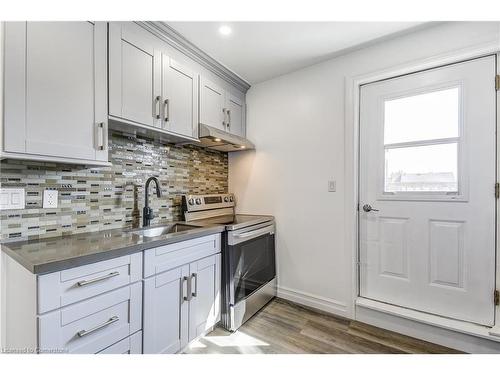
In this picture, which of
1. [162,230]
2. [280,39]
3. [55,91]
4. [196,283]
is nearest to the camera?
[55,91]

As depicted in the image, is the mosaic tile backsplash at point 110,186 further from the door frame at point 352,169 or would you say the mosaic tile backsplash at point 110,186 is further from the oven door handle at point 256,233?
the door frame at point 352,169

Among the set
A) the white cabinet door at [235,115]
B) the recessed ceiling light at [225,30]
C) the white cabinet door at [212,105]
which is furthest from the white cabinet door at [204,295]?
the recessed ceiling light at [225,30]

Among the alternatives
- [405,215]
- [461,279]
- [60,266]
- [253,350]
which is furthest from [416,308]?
[60,266]

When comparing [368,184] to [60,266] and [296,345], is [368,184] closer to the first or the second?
[296,345]

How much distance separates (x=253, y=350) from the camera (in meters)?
1.64

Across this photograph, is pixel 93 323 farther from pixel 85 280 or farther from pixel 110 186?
pixel 110 186

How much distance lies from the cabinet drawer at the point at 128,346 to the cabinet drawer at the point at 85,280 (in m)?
0.29

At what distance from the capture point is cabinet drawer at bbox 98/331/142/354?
1.17 meters

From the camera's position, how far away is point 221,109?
232cm

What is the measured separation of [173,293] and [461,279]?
199cm

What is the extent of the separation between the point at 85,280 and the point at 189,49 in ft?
5.79

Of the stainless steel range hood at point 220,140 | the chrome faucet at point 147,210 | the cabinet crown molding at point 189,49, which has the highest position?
the cabinet crown molding at point 189,49

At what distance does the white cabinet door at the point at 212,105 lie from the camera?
211 cm

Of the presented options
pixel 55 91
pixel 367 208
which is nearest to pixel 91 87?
pixel 55 91
